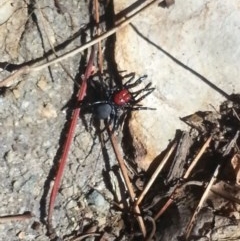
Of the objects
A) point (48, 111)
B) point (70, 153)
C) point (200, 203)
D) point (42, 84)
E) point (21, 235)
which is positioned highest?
point (42, 84)

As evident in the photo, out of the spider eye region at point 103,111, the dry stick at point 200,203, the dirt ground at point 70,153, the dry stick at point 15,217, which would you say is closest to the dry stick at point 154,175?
the dirt ground at point 70,153

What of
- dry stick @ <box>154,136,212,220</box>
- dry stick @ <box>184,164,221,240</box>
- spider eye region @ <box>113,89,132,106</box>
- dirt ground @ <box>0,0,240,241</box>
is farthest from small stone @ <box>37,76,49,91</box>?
dry stick @ <box>184,164,221,240</box>

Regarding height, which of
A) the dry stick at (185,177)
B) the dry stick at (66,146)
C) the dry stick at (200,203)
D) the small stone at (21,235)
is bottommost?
the dry stick at (200,203)

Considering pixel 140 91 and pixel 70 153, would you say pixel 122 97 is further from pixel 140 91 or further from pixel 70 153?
pixel 70 153

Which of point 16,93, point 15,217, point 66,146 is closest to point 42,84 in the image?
point 16,93

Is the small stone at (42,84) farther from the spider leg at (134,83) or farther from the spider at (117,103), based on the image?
the spider leg at (134,83)

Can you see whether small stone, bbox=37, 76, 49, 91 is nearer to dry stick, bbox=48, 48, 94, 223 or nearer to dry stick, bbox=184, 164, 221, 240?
dry stick, bbox=48, 48, 94, 223
